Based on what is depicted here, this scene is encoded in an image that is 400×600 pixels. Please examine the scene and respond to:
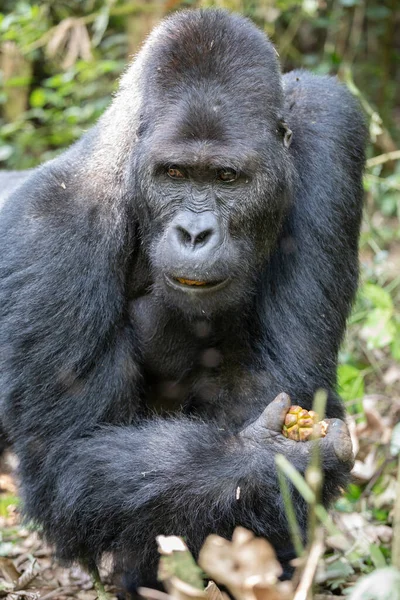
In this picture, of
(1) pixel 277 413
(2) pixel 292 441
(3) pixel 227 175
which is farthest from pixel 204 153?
(2) pixel 292 441

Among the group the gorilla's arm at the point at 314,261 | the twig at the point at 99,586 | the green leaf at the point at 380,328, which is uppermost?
the gorilla's arm at the point at 314,261

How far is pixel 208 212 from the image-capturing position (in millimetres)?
3633

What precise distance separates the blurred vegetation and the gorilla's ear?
161 cm

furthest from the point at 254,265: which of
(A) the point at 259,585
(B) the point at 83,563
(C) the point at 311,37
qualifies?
(C) the point at 311,37

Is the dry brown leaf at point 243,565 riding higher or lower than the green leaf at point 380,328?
higher

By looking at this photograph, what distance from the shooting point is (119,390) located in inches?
157

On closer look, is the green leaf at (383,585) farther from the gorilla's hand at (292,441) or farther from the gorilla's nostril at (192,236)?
the gorilla's nostril at (192,236)

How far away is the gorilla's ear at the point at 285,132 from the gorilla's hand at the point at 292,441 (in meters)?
1.15

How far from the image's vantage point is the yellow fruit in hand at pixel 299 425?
357cm

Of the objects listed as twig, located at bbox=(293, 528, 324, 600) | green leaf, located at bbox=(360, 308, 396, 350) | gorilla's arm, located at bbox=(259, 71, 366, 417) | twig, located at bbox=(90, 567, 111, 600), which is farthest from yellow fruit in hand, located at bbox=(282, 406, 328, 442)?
green leaf, located at bbox=(360, 308, 396, 350)

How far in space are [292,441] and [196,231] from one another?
36.5 inches

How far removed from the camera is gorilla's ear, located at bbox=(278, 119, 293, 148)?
3955 mm

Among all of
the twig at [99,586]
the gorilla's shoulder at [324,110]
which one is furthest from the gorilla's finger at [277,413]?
the gorilla's shoulder at [324,110]

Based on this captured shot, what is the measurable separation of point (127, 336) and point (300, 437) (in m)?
0.95
